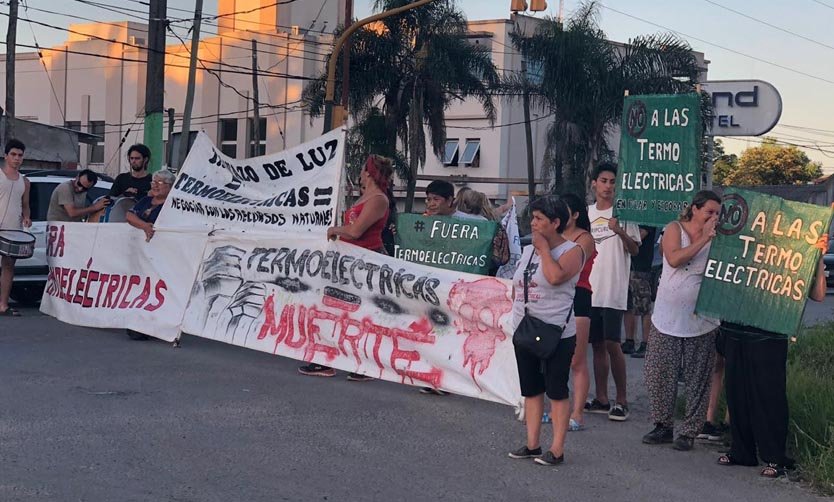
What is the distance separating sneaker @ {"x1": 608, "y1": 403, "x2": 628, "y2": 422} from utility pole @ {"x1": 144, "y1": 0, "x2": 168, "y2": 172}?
53.4ft

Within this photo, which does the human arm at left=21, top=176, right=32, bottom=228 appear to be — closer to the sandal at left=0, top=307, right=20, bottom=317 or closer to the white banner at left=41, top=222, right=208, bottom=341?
the white banner at left=41, top=222, right=208, bottom=341

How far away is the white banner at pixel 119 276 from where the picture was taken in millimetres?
11164

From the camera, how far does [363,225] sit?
9336 mm

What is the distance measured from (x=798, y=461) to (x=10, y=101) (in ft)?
94.4

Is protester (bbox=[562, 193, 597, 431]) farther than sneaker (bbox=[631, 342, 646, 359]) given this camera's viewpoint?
No

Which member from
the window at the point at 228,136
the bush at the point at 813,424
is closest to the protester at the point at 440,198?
the bush at the point at 813,424

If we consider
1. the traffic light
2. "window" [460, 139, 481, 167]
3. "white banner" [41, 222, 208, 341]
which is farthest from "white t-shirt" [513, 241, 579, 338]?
"window" [460, 139, 481, 167]

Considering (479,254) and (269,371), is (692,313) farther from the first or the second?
(269,371)

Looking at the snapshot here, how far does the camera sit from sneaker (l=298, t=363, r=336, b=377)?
972cm

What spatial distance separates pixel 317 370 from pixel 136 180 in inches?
172

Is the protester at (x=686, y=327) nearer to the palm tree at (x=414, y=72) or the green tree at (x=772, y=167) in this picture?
the palm tree at (x=414, y=72)

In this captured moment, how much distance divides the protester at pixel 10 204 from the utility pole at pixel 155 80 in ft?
31.7

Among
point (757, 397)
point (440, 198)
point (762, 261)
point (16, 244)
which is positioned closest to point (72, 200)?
point (16, 244)

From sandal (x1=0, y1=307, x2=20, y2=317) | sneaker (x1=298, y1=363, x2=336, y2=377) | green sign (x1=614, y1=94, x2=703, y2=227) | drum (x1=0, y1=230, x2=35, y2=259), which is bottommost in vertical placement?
sandal (x1=0, y1=307, x2=20, y2=317)
